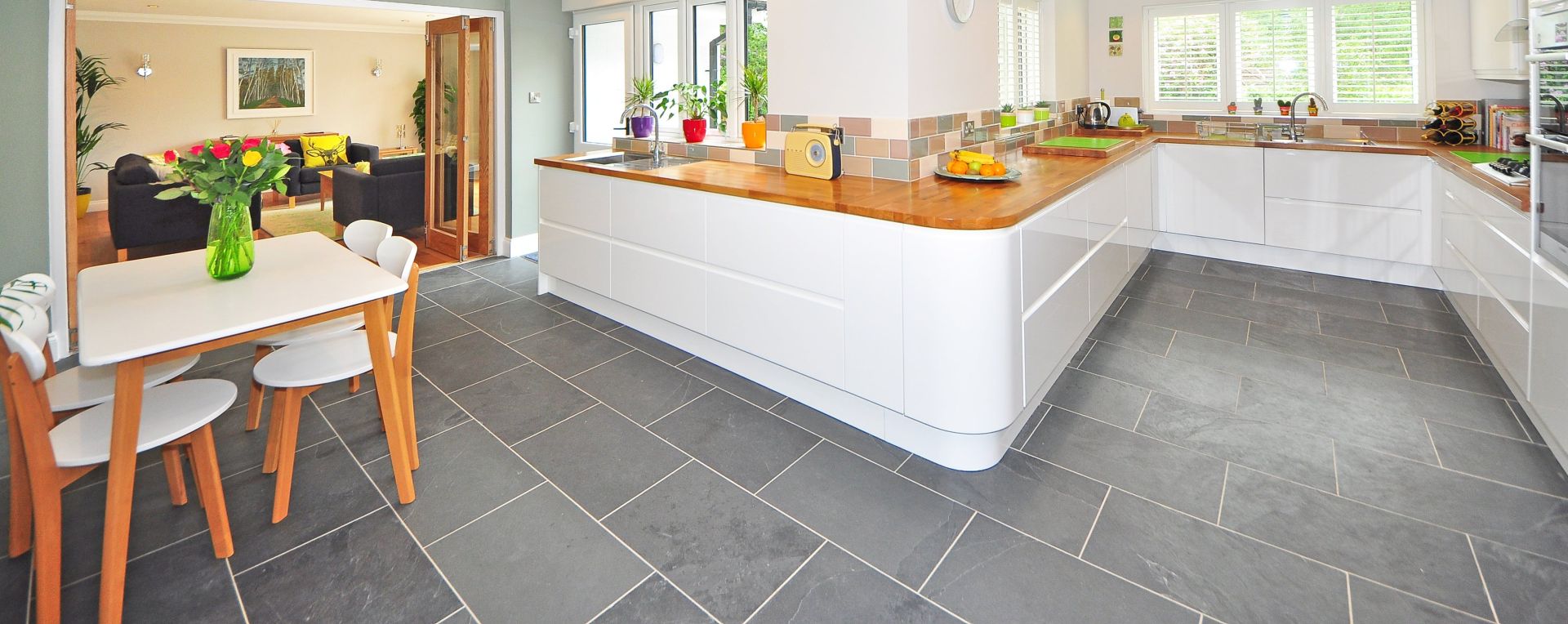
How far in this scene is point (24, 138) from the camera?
3371 mm

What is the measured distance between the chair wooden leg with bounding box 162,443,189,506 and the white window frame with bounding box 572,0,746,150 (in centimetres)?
323

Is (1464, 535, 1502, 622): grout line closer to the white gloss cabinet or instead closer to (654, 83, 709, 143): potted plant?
the white gloss cabinet

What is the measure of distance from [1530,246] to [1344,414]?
0.74m

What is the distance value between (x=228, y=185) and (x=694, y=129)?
99.5 inches

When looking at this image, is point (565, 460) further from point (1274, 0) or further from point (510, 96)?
point (1274, 0)

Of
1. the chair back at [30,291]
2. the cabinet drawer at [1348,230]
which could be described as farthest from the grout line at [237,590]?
the cabinet drawer at [1348,230]

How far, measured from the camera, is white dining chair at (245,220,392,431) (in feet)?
7.78

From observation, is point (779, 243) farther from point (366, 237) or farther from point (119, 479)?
point (119, 479)

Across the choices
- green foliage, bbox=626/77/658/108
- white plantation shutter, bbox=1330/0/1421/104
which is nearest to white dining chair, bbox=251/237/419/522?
green foliage, bbox=626/77/658/108

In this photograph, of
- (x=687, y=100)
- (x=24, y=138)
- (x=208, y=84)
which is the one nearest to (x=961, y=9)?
(x=687, y=100)

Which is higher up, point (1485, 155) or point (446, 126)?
point (446, 126)

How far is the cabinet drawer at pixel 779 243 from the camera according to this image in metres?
2.49

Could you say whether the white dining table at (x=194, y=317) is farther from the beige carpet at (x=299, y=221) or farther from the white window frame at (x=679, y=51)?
the beige carpet at (x=299, y=221)

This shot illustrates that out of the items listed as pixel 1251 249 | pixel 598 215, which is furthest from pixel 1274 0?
pixel 598 215
